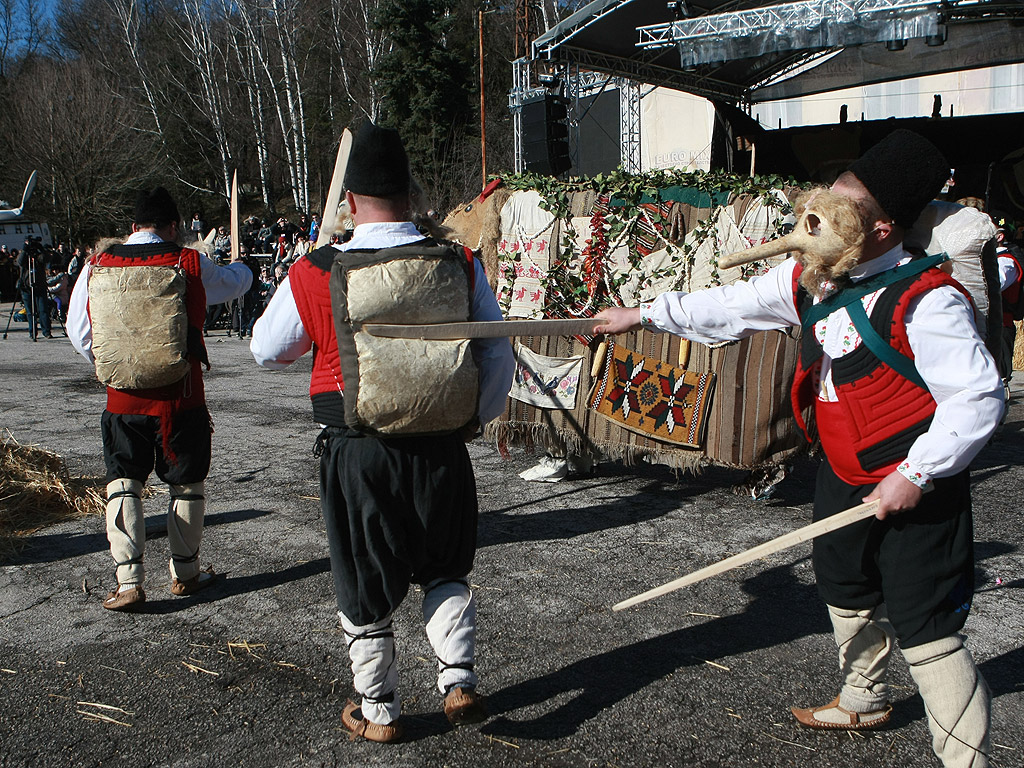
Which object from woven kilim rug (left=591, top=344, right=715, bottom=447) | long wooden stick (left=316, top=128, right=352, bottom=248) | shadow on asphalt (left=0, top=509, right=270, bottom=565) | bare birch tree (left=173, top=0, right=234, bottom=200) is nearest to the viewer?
long wooden stick (left=316, top=128, right=352, bottom=248)

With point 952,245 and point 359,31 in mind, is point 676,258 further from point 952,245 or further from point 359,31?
point 359,31

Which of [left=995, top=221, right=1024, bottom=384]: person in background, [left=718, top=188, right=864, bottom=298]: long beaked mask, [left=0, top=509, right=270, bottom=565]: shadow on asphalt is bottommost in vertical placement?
[left=0, top=509, right=270, bottom=565]: shadow on asphalt

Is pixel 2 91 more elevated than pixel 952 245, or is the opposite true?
pixel 2 91

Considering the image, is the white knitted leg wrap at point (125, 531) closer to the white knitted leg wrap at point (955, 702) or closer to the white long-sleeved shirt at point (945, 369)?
the white long-sleeved shirt at point (945, 369)

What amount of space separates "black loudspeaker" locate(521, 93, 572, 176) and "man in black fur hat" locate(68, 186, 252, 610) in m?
10.7

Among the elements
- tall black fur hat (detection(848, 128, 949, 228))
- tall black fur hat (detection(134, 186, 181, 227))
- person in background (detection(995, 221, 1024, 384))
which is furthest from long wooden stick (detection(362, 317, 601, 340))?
person in background (detection(995, 221, 1024, 384))

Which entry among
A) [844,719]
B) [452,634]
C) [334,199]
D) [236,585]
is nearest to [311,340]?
[334,199]

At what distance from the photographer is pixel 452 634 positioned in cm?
274

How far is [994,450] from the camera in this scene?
267 inches

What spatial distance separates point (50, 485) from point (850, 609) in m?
4.64

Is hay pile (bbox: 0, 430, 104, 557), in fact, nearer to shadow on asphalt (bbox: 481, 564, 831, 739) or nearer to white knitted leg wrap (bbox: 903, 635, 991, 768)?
shadow on asphalt (bbox: 481, 564, 831, 739)

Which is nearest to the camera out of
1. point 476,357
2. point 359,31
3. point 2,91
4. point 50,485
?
point 476,357

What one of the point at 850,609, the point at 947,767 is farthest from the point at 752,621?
the point at 947,767

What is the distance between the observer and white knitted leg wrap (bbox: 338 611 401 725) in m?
2.71
